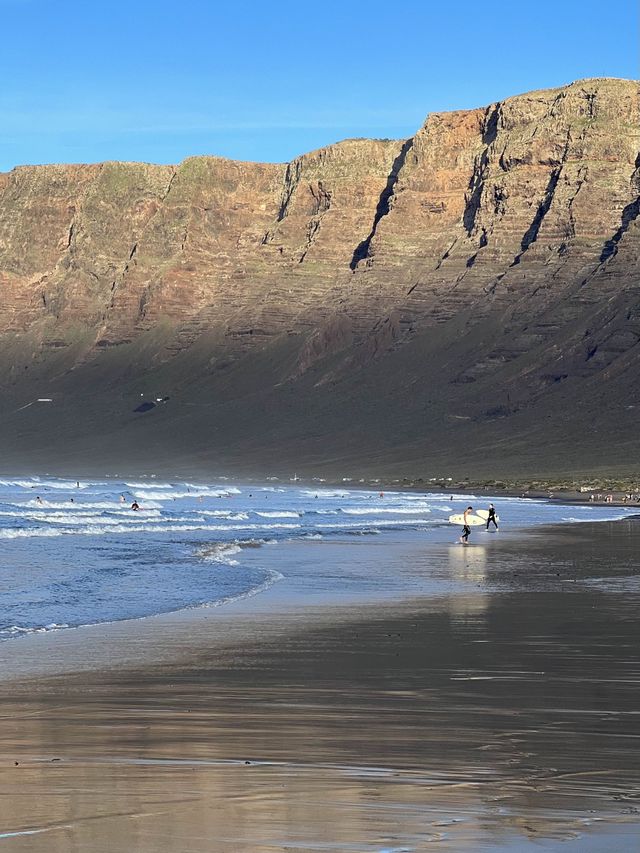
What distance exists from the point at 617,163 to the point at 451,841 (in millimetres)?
194368

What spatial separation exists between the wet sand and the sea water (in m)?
3.51

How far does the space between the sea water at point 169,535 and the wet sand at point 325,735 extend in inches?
138

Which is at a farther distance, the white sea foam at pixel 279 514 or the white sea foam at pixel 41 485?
the white sea foam at pixel 41 485

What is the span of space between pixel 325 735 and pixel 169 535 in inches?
1666

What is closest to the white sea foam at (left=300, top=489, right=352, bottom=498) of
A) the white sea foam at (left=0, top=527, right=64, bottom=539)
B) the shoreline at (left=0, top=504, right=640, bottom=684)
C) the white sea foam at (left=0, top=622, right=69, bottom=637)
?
the white sea foam at (left=0, top=527, right=64, bottom=539)

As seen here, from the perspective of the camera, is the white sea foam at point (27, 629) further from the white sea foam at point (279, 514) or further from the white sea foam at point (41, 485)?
the white sea foam at point (41, 485)

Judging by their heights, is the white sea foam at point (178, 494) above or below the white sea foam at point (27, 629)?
above

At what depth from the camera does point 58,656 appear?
18859mm

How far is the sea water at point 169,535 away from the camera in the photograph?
27.4 m

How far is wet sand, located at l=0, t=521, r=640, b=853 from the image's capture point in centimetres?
894

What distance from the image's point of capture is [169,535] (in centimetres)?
5434

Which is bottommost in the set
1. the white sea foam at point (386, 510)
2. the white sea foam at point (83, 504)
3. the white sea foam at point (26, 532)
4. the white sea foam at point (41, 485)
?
the white sea foam at point (386, 510)

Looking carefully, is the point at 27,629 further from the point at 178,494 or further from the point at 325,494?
the point at 178,494

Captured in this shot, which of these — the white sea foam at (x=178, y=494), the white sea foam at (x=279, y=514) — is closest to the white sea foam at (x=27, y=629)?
the white sea foam at (x=279, y=514)
